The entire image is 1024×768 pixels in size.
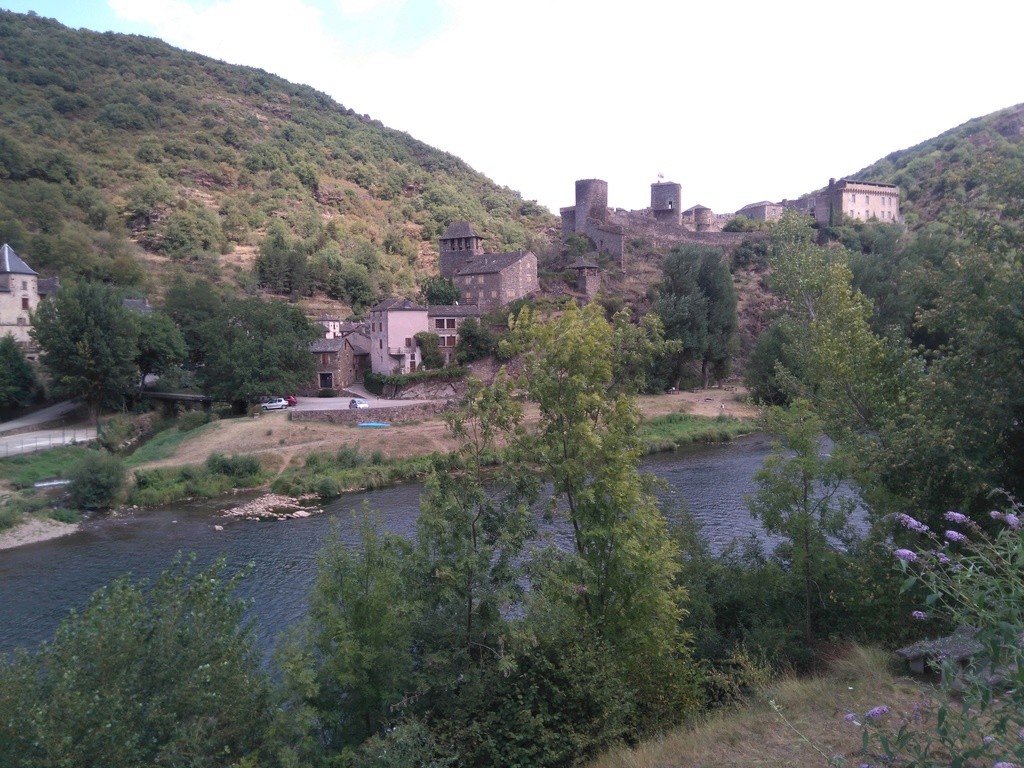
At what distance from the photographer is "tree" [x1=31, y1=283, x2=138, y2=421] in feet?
109

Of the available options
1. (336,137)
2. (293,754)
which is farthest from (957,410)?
(336,137)

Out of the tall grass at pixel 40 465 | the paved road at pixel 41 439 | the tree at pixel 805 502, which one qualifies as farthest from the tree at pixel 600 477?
the paved road at pixel 41 439

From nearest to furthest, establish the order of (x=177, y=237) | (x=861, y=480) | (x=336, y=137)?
(x=861, y=480) < (x=177, y=237) < (x=336, y=137)

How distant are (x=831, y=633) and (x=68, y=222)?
6365 centimetres

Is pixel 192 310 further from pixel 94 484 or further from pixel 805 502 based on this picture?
pixel 805 502

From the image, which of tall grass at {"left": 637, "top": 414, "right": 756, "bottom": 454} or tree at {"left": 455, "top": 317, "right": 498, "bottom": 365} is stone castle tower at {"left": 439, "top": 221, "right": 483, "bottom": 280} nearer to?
tree at {"left": 455, "top": 317, "right": 498, "bottom": 365}

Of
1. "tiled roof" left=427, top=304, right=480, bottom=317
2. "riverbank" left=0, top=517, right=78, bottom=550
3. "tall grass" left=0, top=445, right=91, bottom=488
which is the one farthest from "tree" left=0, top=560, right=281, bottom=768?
"tiled roof" left=427, top=304, right=480, bottom=317

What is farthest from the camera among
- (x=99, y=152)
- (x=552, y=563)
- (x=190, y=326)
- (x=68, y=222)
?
(x=99, y=152)

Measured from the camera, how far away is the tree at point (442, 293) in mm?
45969

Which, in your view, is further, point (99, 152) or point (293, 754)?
point (99, 152)

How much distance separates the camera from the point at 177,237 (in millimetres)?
62156

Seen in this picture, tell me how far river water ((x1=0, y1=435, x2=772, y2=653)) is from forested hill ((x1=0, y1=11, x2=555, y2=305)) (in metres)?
34.5

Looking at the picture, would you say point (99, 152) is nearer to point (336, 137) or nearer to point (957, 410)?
point (336, 137)

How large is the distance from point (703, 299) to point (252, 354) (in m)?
25.7
